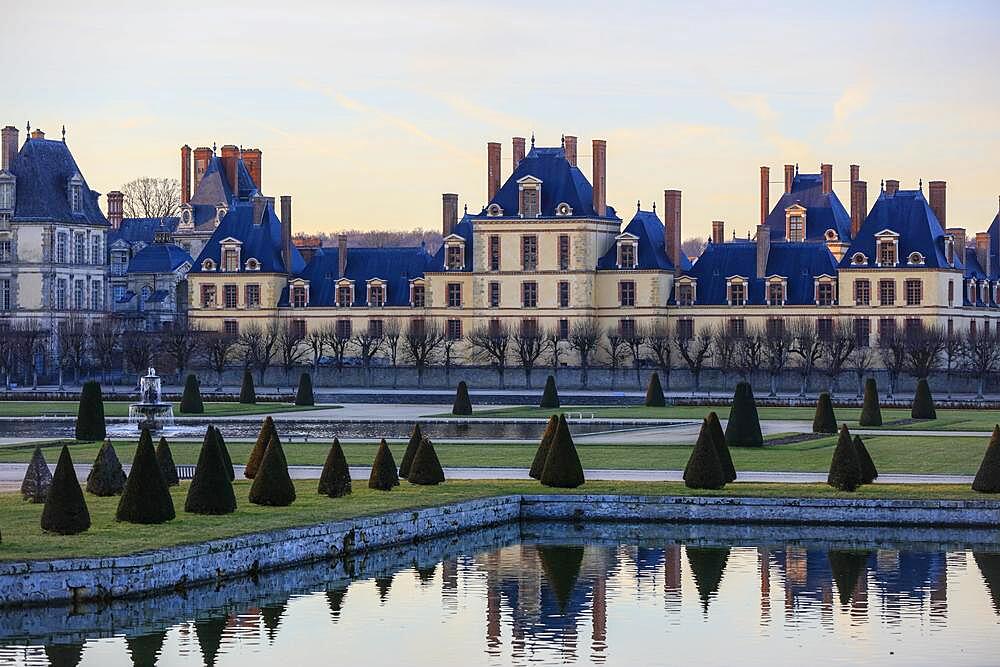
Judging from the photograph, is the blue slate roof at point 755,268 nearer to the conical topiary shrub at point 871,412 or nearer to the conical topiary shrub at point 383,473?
the conical topiary shrub at point 871,412

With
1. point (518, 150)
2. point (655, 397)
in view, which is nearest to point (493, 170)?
point (518, 150)

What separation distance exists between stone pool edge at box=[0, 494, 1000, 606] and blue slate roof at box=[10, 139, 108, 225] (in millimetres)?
51493

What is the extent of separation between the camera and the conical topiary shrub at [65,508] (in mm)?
18781

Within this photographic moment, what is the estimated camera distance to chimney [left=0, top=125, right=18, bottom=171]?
72125mm

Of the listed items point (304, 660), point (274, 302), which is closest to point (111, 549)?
point (304, 660)

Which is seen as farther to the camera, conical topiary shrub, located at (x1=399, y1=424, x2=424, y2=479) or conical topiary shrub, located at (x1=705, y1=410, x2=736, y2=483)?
conical topiary shrub, located at (x1=399, y1=424, x2=424, y2=479)

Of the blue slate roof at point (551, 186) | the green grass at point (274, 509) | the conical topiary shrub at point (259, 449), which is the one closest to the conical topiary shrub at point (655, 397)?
the blue slate roof at point (551, 186)

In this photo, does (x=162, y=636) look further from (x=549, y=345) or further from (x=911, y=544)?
(x=549, y=345)

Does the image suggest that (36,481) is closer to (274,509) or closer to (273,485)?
(273,485)

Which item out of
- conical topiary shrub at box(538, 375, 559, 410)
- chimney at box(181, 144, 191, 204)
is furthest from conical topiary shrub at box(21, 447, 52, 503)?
chimney at box(181, 144, 191, 204)

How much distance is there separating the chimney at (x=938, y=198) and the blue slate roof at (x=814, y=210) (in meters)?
5.89

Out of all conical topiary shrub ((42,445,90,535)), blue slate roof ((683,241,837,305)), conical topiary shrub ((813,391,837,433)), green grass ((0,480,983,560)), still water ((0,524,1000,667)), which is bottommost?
still water ((0,524,1000,667))

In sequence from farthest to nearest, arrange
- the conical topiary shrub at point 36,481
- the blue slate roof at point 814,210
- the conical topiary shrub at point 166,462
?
1. the blue slate roof at point 814,210
2. the conical topiary shrub at point 166,462
3. the conical topiary shrub at point 36,481

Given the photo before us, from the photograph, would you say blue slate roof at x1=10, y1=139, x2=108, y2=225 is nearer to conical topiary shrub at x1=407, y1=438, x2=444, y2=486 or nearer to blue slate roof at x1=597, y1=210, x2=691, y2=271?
blue slate roof at x1=597, y1=210, x2=691, y2=271
